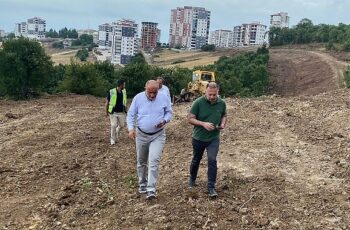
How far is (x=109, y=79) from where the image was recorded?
1576 inches

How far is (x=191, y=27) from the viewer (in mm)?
160000

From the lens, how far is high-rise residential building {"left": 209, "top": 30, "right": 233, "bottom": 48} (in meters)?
180

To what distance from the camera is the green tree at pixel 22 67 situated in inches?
1069

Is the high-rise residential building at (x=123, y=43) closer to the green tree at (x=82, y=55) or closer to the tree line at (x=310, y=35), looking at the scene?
the green tree at (x=82, y=55)

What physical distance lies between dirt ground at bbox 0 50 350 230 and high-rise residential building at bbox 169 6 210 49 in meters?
145

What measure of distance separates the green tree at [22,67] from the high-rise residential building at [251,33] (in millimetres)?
127624

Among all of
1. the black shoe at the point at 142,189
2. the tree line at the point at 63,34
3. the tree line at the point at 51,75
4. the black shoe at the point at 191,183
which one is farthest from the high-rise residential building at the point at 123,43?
the black shoe at the point at 142,189

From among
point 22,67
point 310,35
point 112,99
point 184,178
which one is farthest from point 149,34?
point 184,178

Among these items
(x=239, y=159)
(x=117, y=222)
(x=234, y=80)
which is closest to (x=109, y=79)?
(x=234, y=80)

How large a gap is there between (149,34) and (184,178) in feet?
446

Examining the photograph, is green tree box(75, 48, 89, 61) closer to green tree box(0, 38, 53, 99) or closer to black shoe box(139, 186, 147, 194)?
green tree box(0, 38, 53, 99)

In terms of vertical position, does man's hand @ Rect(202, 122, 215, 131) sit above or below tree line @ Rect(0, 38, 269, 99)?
above

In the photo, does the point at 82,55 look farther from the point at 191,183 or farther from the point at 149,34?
the point at 191,183

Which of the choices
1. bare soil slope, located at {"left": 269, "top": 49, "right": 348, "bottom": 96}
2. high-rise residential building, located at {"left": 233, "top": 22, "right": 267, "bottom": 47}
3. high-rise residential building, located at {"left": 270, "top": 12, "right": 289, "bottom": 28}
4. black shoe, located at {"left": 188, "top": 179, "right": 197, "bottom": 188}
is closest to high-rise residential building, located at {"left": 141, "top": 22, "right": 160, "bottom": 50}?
high-rise residential building, located at {"left": 233, "top": 22, "right": 267, "bottom": 47}
